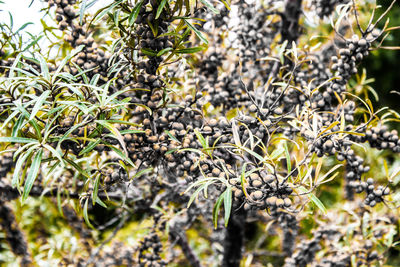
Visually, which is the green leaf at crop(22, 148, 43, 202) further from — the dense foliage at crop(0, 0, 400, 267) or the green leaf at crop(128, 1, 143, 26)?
the green leaf at crop(128, 1, 143, 26)

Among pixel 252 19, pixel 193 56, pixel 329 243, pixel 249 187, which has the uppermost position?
pixel 252 19

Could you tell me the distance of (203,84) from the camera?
3.83 ft

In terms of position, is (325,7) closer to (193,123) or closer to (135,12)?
(193,123)

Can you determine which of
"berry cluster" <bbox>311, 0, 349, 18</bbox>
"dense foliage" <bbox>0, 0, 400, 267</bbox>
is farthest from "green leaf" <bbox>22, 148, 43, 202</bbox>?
"berry cluster" <bbox>311, 0, 349, 18</bbox>

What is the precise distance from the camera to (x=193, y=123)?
0.87 metres

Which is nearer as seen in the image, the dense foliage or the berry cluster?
the dense foliage

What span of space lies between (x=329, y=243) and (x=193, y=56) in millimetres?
1014

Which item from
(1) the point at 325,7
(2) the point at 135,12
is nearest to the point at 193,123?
(2) the point at 135,12

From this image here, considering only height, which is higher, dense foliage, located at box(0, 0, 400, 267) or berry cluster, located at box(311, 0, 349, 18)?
berry cluster, located at box(311, 0, 349, 18)

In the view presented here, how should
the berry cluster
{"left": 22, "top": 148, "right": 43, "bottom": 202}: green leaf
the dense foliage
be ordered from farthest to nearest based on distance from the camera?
the berry cluster, the dense foliage, {"left": 22, "top": 148, "right": 43, "bottom": 202}: green leaf

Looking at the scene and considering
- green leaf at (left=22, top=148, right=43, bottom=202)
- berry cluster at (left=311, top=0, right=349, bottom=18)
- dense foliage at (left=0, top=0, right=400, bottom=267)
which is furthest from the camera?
berry cluster at (left=311, top=0, right=349, bottom=18)

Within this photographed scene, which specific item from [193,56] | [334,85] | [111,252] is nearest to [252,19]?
[193,56]

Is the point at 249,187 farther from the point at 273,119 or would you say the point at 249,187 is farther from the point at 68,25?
the point at 68,25

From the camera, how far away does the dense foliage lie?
2.08 feet
